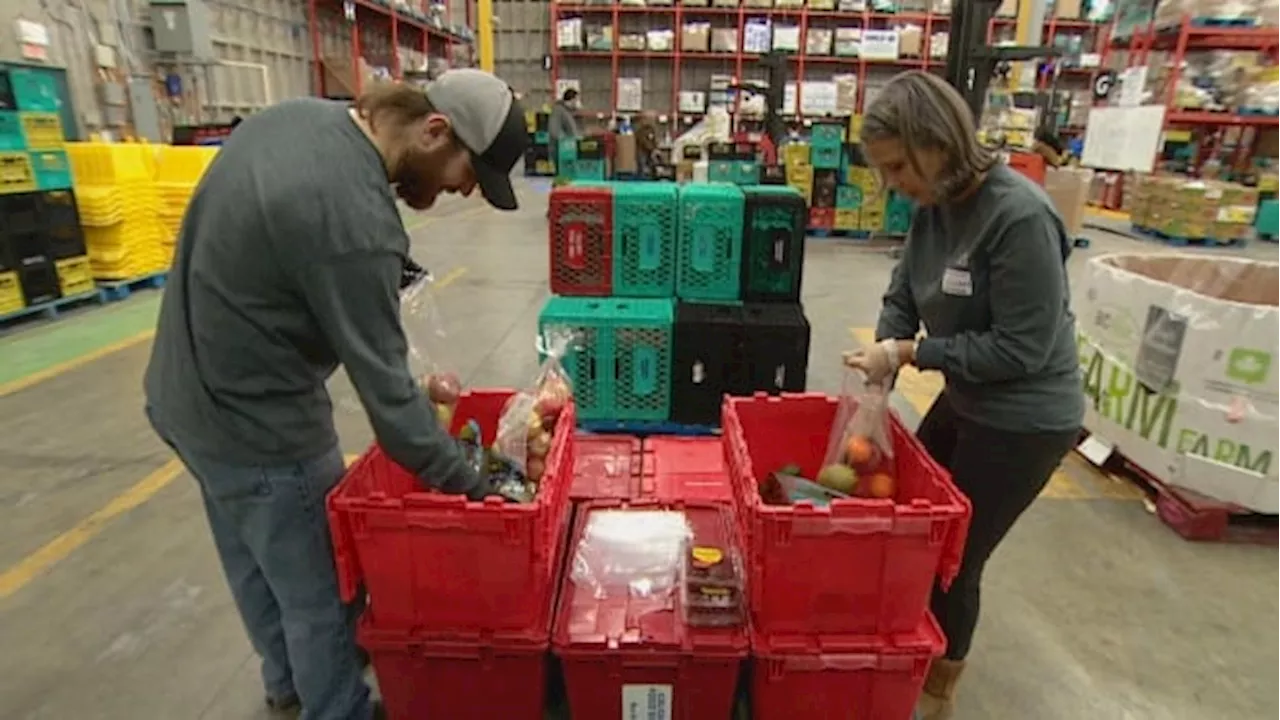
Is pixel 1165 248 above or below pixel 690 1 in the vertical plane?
below

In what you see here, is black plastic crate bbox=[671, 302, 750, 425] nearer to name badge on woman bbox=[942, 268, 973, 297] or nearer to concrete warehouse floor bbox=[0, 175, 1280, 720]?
concrete warehouse floor bbox=[0, 175, 1280, 720]

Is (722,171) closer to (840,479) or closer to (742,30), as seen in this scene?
(840,479)

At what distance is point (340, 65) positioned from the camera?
12.2 m

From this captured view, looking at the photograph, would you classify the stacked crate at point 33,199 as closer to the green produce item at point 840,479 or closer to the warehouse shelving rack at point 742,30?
the green produce item at point 840,479

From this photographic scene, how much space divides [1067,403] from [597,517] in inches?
52.4

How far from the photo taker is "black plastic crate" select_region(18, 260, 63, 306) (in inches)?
214

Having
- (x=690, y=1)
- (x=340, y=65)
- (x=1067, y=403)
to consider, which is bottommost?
(x=1067, y=403)

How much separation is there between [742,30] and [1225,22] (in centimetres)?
853

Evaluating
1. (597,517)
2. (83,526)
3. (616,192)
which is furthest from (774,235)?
(83,526)

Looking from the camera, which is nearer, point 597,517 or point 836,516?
point 836,516

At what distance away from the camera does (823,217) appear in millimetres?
10289

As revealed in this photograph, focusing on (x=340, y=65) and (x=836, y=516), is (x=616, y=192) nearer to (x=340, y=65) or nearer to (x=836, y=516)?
(x=836, y=516)

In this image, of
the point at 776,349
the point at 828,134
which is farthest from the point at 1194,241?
the point at 776,349

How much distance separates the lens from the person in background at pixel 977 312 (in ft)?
5.57
